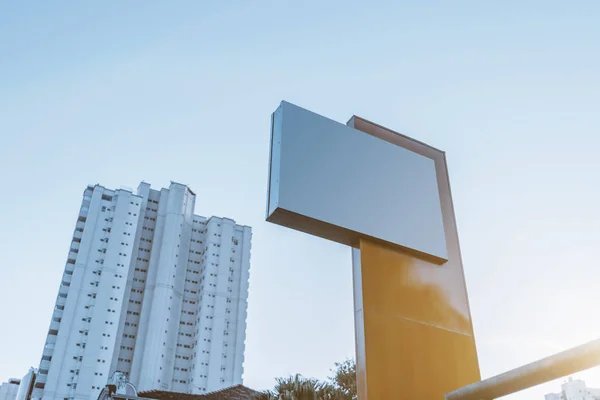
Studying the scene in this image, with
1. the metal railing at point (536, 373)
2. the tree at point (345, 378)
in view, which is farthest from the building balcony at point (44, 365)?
Answer: the metal railing at point (536, 373)

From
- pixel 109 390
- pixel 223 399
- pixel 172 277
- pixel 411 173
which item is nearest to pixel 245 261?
pixel 172 277

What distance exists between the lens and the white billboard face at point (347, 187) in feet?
28.1

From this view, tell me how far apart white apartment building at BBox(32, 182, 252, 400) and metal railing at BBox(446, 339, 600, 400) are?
267ft

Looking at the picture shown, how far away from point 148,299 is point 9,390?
5043cm

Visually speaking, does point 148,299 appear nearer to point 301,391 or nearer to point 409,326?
point 301,391

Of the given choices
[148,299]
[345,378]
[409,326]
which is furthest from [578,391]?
[409,326]

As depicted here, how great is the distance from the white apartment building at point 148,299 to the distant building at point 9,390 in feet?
146

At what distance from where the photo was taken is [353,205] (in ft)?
29.6

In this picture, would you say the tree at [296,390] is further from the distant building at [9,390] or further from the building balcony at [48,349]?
the distant building at [9,390]

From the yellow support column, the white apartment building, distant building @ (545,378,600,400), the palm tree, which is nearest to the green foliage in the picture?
the palm tree

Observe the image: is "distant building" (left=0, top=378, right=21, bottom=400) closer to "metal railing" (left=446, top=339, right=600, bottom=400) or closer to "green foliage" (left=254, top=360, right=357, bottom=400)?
"green foliage" (left=254, top=360, right=357, bottom=400)

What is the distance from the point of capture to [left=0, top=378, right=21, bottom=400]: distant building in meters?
114

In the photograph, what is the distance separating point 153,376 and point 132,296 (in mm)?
14571

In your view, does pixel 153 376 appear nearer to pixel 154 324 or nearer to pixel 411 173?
pixel 154 324
